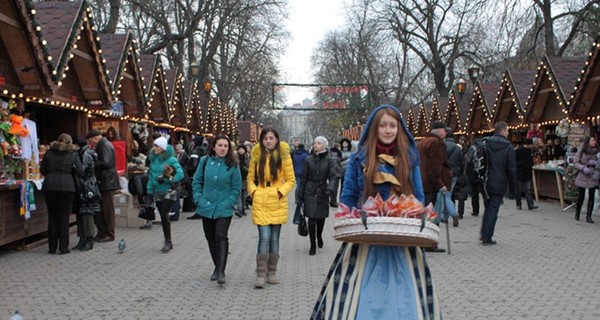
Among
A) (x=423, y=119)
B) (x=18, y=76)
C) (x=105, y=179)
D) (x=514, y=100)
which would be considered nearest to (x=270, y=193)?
(x=105, y=179)

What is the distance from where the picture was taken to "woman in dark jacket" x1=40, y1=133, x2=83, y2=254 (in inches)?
382

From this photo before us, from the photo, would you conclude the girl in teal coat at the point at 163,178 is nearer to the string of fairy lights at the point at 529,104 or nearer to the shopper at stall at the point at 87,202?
the shopper at stall at the point at 87,202

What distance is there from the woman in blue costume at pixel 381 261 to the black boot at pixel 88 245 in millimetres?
6935

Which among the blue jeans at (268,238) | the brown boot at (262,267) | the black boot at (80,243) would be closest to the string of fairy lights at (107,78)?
the black boot at (80,243)

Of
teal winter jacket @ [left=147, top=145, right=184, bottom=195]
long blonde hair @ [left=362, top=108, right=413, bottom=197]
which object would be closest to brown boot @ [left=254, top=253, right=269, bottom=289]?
teal winter jacket @ [left=147, top=145, right=184, bottom=195]

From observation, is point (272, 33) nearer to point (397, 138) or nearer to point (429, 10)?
point (429, 10)

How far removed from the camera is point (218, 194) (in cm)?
729

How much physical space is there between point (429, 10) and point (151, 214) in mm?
32014

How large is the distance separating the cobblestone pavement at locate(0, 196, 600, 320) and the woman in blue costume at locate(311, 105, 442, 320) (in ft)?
6.88

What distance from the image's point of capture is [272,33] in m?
37.9

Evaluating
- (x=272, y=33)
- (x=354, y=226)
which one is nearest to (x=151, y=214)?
(x=354, y=226)

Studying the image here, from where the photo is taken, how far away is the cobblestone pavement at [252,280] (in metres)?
6.23

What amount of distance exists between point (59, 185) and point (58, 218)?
523mm

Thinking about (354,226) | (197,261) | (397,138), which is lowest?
(197,261)
